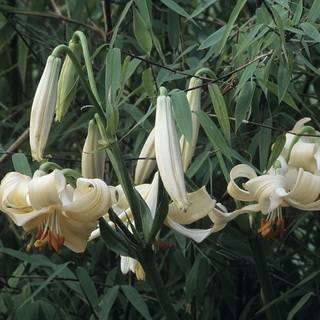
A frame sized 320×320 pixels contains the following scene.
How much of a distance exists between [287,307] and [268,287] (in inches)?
12.7

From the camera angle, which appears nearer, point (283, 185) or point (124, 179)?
point (124, 179)

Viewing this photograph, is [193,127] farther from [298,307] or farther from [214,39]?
[298,307]

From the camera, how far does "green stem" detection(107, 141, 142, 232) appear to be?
1.12 metres

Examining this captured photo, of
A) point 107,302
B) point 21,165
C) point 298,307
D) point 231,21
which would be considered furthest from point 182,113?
point 107,302

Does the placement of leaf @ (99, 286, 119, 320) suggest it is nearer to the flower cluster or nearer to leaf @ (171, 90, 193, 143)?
the flower cluster

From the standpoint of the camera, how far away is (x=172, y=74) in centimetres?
134

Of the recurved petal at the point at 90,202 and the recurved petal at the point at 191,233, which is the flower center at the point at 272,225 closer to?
the recurved petal at the point at 191,233

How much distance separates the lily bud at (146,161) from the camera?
1178 mm

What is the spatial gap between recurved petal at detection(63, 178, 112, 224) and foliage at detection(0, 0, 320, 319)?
0.44 feet

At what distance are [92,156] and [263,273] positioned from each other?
290mm

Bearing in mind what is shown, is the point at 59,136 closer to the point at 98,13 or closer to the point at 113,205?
the point at 98,13

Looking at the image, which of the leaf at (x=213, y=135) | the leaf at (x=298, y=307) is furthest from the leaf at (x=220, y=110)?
the leaf at (x=298, y=307)

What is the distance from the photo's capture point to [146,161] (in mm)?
1195

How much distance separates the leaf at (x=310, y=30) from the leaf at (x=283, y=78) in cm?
4
